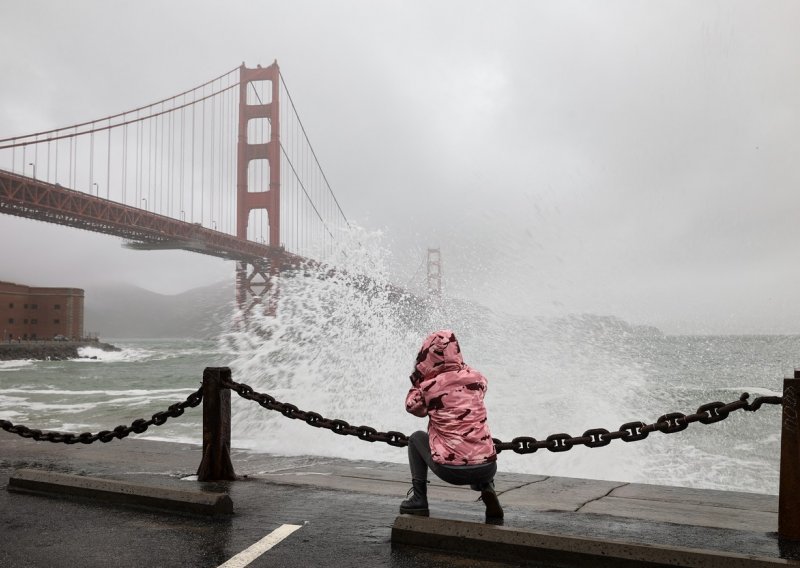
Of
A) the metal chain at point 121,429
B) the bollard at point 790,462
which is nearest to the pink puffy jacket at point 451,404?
the bollard at point 790,462

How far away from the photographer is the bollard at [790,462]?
3.09 m

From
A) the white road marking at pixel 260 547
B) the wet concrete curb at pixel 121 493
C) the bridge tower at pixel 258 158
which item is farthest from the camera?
the bridge tower at pixel 258 158

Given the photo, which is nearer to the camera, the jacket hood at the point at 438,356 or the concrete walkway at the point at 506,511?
the concrete walkway at the point at 506,511

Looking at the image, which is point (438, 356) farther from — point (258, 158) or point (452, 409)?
point (258, 158)

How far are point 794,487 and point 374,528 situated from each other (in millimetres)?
2167

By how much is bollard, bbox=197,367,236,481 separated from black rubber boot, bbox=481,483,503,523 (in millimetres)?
2042

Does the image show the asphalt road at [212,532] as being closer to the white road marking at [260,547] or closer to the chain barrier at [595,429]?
the white road marking at [260,547]

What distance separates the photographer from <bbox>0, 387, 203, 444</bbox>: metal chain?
15.0 feet

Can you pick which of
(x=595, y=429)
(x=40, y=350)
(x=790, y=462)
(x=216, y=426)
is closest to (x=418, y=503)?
(x=595, y=429)

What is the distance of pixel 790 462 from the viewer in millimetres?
3107

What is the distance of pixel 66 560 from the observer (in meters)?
2.96

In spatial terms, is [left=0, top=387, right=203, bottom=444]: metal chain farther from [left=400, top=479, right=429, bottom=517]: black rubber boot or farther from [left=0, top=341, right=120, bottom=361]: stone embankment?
[left=0, top=341, right=120, bottom=361]: stone embankment

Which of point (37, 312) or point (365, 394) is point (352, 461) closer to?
point (365, 394)

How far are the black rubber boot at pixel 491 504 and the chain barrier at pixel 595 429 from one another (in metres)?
0.34
